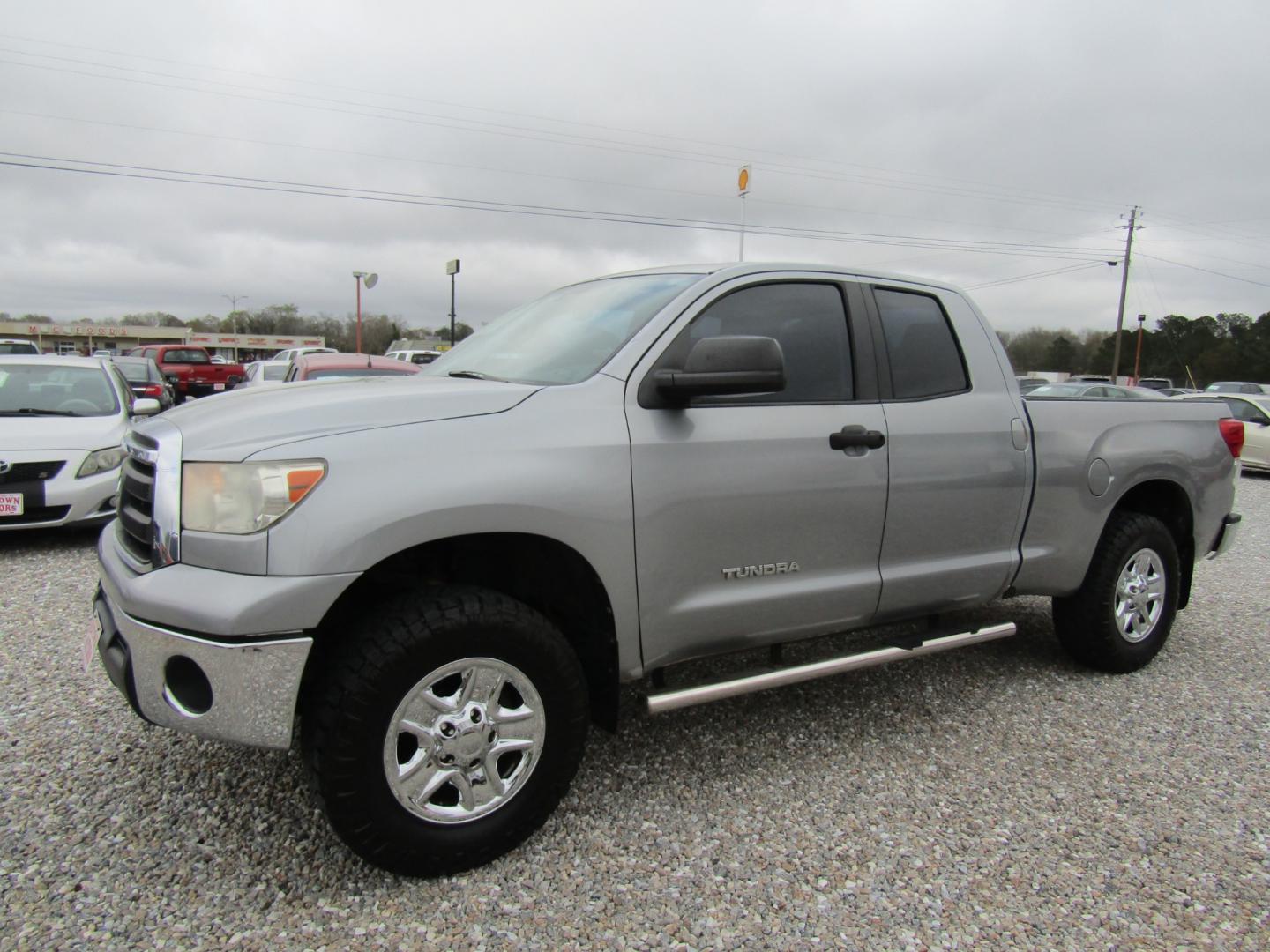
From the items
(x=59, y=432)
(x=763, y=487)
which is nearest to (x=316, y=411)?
(x=763, y=487)

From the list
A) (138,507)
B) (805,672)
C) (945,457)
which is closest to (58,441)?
(138,507)

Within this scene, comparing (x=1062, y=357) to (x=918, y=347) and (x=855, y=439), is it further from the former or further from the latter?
(x=855, y=439)

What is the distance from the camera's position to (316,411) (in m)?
2.30

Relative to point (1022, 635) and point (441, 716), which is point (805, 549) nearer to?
point (441, 716)

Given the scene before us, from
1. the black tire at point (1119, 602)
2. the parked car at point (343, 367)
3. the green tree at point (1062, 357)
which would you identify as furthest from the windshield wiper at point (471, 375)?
the green tree at point (1062, 357)

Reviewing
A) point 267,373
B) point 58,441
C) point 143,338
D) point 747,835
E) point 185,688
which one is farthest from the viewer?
point 143,338

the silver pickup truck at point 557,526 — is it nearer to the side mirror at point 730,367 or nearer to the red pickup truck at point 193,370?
the side mirror at point 730,367

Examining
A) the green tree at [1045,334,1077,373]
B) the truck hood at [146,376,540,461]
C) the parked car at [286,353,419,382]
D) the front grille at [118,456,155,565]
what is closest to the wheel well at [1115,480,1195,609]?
the truck hood at [146,376,540,461]

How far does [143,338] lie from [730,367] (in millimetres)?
110532

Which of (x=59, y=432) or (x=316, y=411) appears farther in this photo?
(x=59, y=432)

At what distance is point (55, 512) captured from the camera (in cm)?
593

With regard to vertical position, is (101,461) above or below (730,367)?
below

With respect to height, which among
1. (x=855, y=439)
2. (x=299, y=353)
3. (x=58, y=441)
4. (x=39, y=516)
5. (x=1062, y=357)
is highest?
(x=1062, y=357)

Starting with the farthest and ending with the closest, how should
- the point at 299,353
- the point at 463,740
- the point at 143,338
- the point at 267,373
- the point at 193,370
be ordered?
the point at 143,338 < the point at 193,370 < the point at 299,353 < the point at 267,373 < the point at 463,740
